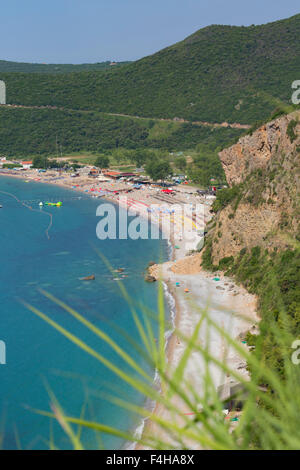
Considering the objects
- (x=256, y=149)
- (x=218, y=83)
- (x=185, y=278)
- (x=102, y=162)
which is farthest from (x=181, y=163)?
(x=185, y=278)

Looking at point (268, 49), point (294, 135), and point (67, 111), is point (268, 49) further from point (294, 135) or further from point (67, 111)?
point (294, 135)

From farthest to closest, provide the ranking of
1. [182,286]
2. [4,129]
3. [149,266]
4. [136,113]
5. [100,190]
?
[136,113] → [4,129] → [100,190] → [149,266] → [182,286]

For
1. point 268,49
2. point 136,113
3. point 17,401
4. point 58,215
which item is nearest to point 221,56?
point 268,49

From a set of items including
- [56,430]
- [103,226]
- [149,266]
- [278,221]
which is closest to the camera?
[56,430]

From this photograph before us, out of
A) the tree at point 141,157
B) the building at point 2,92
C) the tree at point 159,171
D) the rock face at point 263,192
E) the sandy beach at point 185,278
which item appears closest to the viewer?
the sandy beach at point 185,278

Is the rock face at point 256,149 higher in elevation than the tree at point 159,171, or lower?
higher

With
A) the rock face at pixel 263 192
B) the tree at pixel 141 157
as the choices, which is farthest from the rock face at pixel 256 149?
the tree at pixel 141 157

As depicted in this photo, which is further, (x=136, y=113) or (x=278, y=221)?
(x=136, y=113)

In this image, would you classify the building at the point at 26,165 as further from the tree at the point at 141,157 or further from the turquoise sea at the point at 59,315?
the turquoise sea at the point at 59,315
